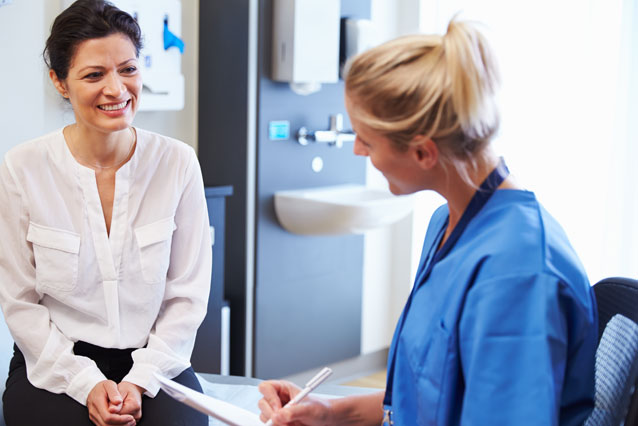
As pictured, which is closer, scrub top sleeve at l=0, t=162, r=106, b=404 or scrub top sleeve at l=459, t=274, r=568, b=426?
scrub top sleeve at l=459, t=274, r=568, b=426

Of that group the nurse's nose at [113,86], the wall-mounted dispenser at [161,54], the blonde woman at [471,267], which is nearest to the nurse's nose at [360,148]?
the blonde woman at [471,267]

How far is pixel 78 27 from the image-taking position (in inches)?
65.1

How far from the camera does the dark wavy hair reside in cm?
166

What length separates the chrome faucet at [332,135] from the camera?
3.04 m

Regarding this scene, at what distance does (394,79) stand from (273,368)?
2.20m

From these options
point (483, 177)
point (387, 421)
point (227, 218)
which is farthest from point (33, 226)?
point (227, 218)

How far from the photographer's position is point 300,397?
4.16 feet

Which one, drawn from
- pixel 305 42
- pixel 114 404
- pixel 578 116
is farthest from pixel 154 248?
pixel 578 116

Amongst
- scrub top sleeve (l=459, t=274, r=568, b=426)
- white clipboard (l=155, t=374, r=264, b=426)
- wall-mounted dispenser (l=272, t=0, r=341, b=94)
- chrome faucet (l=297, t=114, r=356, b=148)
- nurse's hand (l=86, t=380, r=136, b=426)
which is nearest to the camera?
scrub top sleeve (l=459, t=274, r=568, b=426)

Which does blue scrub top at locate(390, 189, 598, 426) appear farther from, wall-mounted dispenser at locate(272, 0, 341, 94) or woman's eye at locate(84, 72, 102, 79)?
wall-mounted dispenser at locate(272, 0, 341, 94)

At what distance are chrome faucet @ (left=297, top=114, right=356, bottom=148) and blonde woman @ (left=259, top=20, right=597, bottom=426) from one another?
1.85 metres

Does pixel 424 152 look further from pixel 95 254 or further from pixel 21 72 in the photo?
pixel 21 72

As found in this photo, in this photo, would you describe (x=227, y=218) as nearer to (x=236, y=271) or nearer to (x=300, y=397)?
(x=236, y=271)

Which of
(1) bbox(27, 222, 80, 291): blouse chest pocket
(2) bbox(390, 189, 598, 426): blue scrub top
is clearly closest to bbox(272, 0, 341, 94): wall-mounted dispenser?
(1) bbox(27, 222, 80, 291): blouse chest pocket
